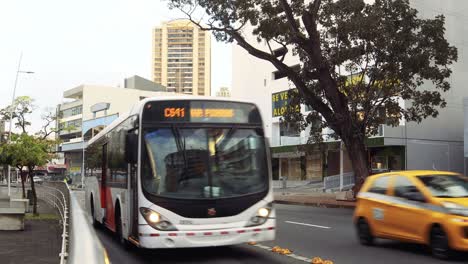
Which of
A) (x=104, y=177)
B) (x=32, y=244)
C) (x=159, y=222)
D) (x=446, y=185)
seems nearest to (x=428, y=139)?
(x=104, y=177)

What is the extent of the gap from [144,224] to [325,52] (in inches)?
702

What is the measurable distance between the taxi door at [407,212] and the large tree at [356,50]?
12325mm

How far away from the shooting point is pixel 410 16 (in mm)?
22875

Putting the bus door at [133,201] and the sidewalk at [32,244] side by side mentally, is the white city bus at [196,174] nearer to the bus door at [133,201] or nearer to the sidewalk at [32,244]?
the bus door at [133,201]

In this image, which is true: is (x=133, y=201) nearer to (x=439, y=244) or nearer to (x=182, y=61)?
(x=439, y=244)

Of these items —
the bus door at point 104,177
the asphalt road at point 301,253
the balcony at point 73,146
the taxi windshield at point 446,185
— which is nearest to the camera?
the asphalt road at point 301,253

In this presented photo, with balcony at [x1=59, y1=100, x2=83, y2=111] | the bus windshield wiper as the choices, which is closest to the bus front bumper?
the bus windshield wiper

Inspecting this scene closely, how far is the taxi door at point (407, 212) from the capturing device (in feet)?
32.0

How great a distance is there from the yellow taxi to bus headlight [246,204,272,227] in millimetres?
2693

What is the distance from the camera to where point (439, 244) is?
9.38 metres

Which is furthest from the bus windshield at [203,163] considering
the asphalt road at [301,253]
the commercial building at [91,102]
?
the commercial building at [91,102]

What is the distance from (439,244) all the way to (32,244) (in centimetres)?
979

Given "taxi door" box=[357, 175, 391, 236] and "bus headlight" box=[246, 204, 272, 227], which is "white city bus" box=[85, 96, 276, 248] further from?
"taxi door" box=[357, 175, 391, 236]

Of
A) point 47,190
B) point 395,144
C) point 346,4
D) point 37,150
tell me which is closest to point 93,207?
point 37,150
